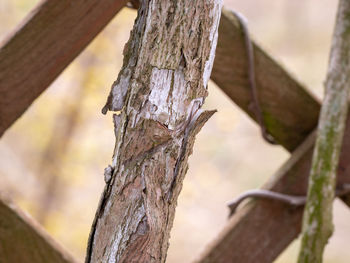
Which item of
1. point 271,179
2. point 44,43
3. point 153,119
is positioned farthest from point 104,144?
point 153,119

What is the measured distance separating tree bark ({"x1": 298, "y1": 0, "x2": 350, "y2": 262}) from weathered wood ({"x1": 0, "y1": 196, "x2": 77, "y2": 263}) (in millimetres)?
Answer: 444

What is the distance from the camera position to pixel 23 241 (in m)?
0.96

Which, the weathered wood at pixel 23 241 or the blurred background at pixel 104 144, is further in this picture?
the blurred background at pixel 104 144

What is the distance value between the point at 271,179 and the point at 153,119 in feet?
1.85

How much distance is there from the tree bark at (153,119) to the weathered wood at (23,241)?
0.41 metres

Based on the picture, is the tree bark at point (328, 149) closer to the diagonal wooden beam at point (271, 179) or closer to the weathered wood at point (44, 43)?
the diagonal wooden beam at point (271, 179)

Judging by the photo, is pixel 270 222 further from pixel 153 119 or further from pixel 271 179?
pixel 153 119

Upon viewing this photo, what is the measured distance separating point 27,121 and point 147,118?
2448 millimetres

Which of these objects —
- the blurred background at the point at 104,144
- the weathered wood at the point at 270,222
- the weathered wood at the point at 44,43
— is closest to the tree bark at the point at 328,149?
the weathered wood at the point at 270,222

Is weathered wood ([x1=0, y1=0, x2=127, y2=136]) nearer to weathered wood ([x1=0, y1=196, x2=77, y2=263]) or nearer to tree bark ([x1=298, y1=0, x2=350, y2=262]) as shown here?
weathered wood ([x1=0, y1=196, x2=77, y2=263])

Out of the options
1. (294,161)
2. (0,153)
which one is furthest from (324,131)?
(0,153)

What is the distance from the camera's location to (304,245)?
91 centimetres

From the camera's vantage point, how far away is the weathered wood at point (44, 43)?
2.86 feet

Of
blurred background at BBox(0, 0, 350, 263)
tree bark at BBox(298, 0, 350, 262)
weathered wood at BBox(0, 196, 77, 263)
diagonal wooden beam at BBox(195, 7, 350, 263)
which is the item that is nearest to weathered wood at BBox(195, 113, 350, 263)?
diagonal wooden beam at BBox(195, 7, 350, 263)
